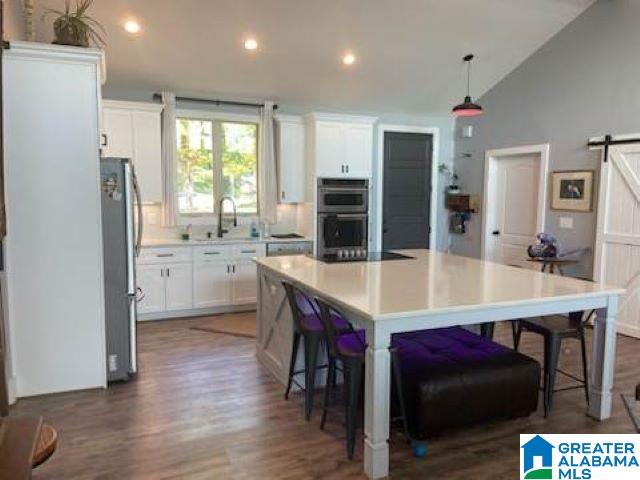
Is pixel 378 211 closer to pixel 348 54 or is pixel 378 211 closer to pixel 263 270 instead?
pixel 348 54

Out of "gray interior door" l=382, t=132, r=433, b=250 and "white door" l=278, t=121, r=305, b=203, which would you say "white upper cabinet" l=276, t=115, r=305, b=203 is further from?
"gray interior door" l=382, t=132, r=433, b=250

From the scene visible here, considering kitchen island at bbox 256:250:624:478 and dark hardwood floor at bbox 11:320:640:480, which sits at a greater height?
kitchen island at bbox 256:250:624:478

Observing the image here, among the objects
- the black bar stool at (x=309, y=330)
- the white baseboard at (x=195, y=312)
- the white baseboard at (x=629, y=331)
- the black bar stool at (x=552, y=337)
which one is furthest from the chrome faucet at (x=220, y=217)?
the white baseboard at (x=629, y=331)

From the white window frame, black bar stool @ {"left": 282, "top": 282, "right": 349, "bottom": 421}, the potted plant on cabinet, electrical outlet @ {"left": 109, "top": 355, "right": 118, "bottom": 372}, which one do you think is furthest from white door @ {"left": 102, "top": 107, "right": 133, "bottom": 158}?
the potted plant on cabinet

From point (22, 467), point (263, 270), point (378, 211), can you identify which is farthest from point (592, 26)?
point (22, 467)

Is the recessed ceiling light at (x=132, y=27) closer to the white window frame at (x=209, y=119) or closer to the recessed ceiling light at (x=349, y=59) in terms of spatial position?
the white window frame at (x=209, y=119)

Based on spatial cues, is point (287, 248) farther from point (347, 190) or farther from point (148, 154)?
point (148, 154)

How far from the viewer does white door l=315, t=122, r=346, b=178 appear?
6059 mm

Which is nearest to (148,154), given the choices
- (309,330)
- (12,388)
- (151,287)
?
(151,287)

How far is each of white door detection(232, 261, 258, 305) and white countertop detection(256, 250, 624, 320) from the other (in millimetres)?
1746

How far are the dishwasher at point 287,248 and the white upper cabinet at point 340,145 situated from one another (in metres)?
0.92

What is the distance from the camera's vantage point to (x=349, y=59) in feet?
18.2

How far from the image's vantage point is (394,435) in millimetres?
2955

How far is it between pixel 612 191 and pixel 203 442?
4744 millimetres
